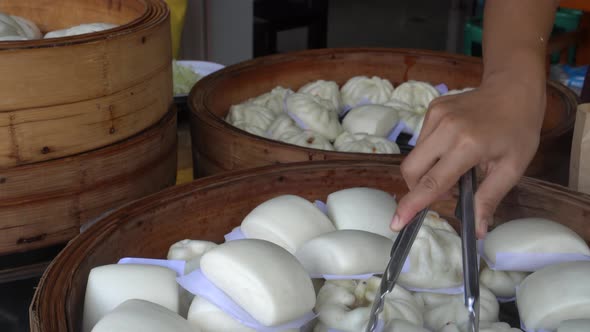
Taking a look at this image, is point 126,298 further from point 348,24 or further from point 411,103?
point 348,24

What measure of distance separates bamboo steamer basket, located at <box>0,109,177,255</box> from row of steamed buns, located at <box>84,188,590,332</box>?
10.3 inches

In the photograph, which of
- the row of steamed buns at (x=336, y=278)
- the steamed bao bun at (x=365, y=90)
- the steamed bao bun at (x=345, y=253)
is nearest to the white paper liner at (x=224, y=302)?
the row of steamed buns at (x=336, y=278)

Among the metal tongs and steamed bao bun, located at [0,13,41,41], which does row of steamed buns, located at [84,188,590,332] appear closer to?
the metal tongs

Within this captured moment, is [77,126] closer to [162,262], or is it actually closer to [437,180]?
[162,262]

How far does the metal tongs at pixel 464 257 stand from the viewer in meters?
0.86

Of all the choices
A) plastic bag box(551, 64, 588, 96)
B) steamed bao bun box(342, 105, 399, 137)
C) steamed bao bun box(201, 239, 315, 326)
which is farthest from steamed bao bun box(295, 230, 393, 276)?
plastic bag box(551, 64, 588, 96)

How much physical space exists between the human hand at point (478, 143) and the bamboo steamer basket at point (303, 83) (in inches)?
16.6

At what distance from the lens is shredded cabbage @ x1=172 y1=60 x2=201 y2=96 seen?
2205 mm

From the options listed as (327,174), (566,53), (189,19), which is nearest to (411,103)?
(327,174)

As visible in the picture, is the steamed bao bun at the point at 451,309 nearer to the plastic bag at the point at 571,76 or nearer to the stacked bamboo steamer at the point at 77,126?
the stacked bamboo steamer at the point at 77,126

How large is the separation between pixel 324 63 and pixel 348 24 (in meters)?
5.39

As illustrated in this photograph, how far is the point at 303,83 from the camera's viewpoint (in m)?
2.20

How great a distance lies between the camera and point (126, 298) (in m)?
0.99

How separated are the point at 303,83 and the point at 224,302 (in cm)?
135
